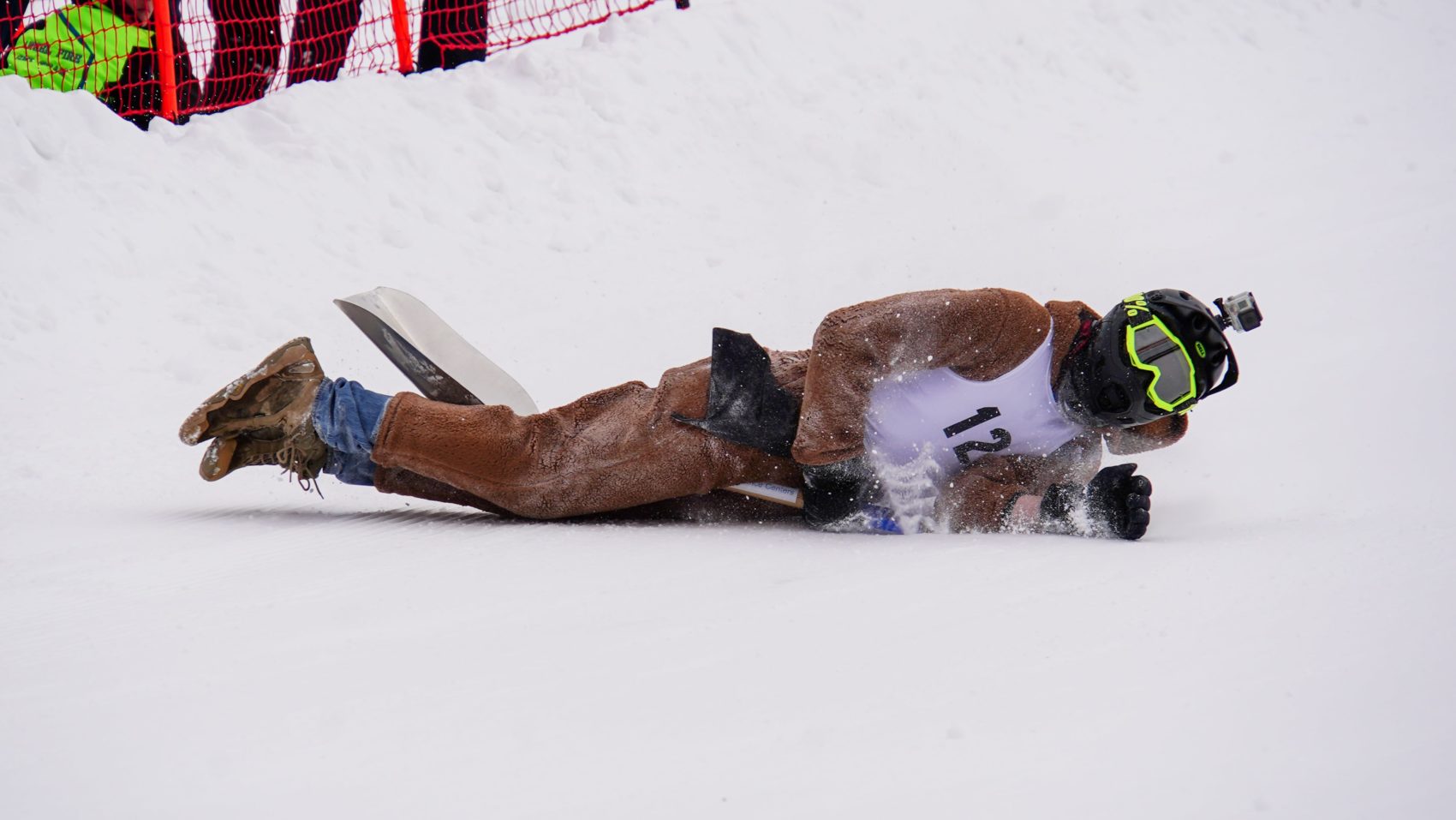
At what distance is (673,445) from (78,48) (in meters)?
4.12

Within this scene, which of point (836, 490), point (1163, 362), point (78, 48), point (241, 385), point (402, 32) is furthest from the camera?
point (402, 32)

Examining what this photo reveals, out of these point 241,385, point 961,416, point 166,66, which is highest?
point 166,66

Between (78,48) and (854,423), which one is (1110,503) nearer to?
(854,423)

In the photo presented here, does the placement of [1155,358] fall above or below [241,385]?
below

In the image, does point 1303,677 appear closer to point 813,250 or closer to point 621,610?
A: point 621,610

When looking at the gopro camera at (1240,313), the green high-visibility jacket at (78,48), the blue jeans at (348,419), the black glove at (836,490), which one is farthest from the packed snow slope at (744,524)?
the green high-visibility jacket at (78,48)

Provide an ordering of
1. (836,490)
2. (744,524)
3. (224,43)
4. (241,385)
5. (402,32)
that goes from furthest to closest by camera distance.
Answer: (402,32), (224,43), (744,524), (241,385), (836,490)

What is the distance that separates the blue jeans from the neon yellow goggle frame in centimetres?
168

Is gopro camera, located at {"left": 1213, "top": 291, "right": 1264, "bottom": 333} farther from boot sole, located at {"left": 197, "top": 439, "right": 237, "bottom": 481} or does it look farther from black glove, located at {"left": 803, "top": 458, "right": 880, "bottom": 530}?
boot sole, located at {"left": 197, "top": 439, "right": 237, "bottom": 481}

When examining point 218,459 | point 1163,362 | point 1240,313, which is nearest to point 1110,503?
point 1163,362

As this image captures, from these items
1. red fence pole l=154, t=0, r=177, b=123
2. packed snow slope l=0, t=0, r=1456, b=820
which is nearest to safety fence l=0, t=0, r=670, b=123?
red fence pole l=154, t=0, r=177, b=123

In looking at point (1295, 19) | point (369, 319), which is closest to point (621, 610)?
point (369, 319)

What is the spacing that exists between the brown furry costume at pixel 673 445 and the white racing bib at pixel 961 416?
0.11ft

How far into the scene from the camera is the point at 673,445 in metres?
2.76
